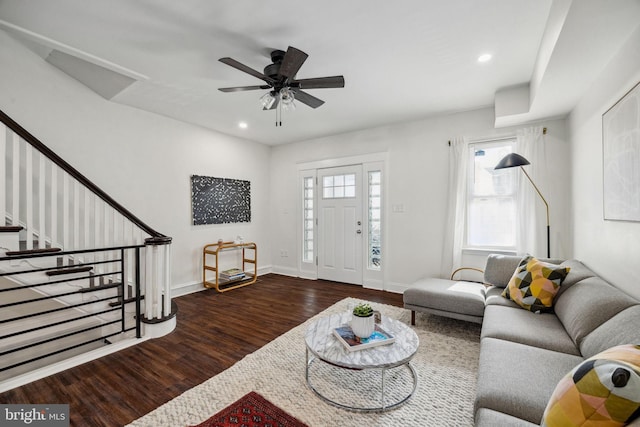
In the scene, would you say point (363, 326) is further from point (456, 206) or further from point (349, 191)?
point (349, 191)

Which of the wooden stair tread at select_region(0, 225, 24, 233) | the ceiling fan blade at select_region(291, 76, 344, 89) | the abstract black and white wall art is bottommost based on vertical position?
the wooden stair tread at select_region(0, 225, 24, 233)

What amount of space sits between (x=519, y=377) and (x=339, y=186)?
3.88 metres

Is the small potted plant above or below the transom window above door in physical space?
below

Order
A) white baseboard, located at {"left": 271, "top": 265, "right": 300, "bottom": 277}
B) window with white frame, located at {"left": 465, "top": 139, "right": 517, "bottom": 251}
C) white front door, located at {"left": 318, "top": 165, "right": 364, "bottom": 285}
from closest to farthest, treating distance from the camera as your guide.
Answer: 1. window with white frame, located at {"left": 465, "top": 139, "right": 517, "bottom": 251}
2. white front door, located at {"left": 318, "top": 165, "right": 364, "bottom": 285}
3. white baseboard, located at {"left": 271, "top": 265, "right": 300, "bottom": 277}

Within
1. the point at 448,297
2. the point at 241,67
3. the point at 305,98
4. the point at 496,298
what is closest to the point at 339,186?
the point at 305,98

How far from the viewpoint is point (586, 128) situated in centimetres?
262

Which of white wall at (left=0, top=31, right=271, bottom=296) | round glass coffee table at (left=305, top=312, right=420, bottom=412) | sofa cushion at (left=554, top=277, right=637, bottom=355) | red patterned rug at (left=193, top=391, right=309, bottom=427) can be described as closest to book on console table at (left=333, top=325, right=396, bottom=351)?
round glass coffee table at (left=305, top=312, right=420, bottom=412)

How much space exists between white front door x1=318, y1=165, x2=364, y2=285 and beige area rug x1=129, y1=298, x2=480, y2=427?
221 centimetres

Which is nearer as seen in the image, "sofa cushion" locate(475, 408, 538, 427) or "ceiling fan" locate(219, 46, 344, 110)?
"sofa cushion" locate(475, 408, 538, 427)

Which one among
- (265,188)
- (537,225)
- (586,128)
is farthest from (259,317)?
(586,128)

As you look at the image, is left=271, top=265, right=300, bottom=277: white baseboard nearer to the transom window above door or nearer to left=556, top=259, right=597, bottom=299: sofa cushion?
the transom window above door

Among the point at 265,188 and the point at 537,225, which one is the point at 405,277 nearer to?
the point at 537,225

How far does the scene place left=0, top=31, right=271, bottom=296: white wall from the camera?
9.59 ft

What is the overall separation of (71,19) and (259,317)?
10.4 feet
